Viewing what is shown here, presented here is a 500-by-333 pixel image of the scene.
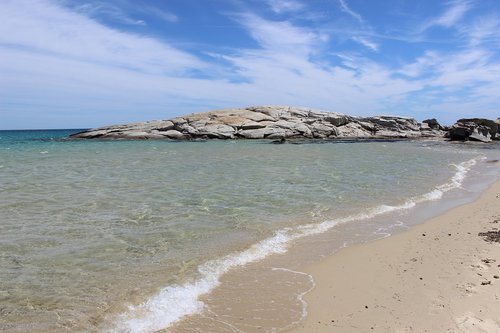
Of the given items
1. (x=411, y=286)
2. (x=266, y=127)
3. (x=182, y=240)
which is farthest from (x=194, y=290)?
(x=266, y=127)

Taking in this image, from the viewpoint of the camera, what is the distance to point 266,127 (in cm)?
6888

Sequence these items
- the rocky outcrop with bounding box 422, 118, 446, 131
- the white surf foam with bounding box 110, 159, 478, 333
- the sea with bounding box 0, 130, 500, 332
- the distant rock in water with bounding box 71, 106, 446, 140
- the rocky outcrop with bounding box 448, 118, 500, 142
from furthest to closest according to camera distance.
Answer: the rocky outcrop with bounding box 422, 118, 446, 131
the distant rock in water with bounding box 71, 106, 446, 140
the rocky outcrop with bounding box 448, 118, 500, 142
the sea with bounding box 0, 130, 500, 332
the white surf foam with bounding box 110, 159, 478, 333

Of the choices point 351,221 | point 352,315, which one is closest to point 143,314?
point 352,315

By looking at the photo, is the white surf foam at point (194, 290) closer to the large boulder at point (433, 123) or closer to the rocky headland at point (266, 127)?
the rocky headland at point (266, 127)

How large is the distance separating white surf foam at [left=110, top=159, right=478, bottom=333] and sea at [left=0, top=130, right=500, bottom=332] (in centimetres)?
2

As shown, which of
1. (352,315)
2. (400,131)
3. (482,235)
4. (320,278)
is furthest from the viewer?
(400,131)

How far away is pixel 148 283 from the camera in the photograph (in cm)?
726

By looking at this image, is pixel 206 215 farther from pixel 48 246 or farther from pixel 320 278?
pixel 320 278

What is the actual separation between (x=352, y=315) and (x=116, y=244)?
19.1ft

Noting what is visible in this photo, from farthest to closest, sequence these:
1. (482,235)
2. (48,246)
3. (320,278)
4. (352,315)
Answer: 1. (482,235)
2. (48,246)
3. (320,278)
4. (352,315)

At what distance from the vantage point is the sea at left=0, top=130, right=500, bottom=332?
615 cm

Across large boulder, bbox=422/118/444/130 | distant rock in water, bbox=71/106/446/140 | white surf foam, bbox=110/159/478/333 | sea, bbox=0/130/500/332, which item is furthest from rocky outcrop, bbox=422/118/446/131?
white surf foam, bbox=110/159/478/333

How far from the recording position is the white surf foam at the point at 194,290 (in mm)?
5863

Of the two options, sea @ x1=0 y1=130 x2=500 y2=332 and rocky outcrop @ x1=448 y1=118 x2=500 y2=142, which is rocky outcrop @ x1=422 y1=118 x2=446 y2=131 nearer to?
rocky outcrop @ x1=448 y1=118 x2=500 y2=142
